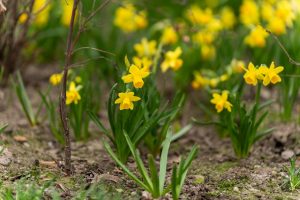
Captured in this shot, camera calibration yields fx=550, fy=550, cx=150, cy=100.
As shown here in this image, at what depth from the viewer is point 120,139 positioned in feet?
9.84

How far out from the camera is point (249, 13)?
459 cm

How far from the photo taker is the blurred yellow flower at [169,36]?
4242 millimetres

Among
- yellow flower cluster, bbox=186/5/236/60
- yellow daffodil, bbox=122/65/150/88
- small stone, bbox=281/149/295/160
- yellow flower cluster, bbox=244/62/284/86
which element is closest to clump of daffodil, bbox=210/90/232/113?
yellow flower cluster, bbox=244/62/284/86

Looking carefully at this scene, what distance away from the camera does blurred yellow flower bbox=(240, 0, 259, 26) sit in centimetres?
454

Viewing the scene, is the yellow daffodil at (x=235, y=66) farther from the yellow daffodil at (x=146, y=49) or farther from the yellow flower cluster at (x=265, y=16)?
the yellow daffodil at (x=146, y=49)

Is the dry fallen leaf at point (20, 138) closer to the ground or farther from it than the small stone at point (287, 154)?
farther from it

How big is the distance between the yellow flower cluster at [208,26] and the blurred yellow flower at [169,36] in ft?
0.55

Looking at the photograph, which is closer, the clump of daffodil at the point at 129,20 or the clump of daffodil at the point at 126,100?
the clump of daffodil at the point at 126,100

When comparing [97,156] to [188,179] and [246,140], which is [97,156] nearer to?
[188,179]

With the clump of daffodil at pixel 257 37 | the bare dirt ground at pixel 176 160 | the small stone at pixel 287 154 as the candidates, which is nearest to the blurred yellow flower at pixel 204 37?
the clump of daffodil at pixel 257 37

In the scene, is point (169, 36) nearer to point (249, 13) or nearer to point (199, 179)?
point (249, 13)

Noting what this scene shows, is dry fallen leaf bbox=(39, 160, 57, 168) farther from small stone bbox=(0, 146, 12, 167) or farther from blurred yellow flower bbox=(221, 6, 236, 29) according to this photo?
blurred yellow flower bbox=(221, 6, 236, 29)

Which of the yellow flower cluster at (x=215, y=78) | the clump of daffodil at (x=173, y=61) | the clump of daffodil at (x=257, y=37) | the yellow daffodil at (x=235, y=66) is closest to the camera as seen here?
the clump of daffodil at (x=173, y=61)

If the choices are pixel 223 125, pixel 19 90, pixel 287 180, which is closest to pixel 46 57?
pixel 19 90
